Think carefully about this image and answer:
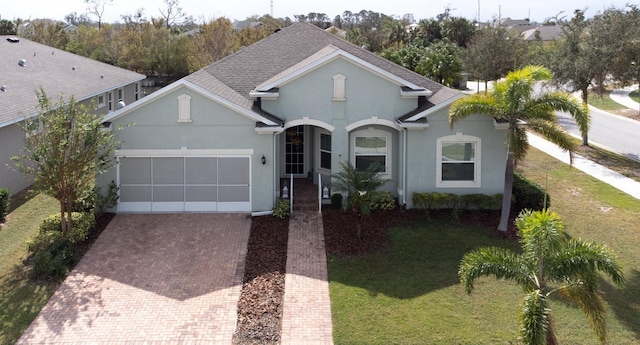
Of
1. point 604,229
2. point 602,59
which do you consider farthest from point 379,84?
point 602,59

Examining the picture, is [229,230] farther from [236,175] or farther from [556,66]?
[556,66]

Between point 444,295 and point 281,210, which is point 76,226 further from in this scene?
point 444,295

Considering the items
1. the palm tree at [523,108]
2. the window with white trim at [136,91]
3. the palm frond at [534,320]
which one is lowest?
the palm frond at [534,320]

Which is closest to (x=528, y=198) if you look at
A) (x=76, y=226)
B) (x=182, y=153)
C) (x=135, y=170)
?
(x=182, y=153)

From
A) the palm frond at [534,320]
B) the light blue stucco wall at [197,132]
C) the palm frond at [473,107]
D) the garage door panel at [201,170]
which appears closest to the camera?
the palm frond at [534,320]

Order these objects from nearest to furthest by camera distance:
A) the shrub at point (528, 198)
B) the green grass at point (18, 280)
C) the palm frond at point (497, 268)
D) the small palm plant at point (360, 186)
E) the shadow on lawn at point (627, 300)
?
the palm frond at point (497, 268)
the green grass at point (18, 280)
the shadow on lawn at point (627, 300)
the small palm plant at point (360, 186)
the shrub at point (528, 198)

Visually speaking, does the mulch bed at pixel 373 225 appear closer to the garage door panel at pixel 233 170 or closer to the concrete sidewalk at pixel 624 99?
the garage door panel at pixel 233 170

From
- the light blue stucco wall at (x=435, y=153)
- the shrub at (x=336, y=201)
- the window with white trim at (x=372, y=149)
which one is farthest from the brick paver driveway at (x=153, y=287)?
the light blue stucco wall at (x=435, y=153)
